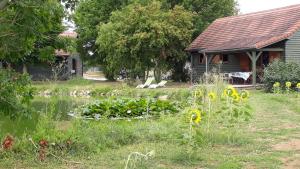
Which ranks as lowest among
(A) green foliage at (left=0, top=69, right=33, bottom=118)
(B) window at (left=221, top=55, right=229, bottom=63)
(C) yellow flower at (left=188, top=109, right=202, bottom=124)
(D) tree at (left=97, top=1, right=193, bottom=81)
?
(C) yellow flower at (left=188, top=109, right=202, bottom=124)

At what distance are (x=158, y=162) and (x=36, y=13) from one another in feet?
8.71

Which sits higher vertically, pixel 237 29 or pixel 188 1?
pixel 188 1

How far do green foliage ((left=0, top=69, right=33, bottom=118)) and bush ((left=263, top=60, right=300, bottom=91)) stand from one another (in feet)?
56.1

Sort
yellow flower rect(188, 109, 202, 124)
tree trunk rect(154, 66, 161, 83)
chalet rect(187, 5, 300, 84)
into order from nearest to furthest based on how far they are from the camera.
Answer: yellow flower rect(188, 109, 202, 124) → chalet rect(187, 5, 300, 84) → tree trunk rect(154, 66, 161, 83)

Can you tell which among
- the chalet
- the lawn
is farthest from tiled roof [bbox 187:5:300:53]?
the lawn

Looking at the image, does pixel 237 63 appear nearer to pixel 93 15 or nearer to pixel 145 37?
pixel 145 37

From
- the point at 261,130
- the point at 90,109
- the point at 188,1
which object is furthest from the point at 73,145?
the point at 188,1

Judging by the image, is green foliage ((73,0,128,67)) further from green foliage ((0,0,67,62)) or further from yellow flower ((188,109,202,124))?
green foliage ((0,0,67,62))

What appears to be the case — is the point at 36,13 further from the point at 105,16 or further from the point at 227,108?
the point at 105,16

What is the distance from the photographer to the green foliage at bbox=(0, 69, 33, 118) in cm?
517

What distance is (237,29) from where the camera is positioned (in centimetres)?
2941

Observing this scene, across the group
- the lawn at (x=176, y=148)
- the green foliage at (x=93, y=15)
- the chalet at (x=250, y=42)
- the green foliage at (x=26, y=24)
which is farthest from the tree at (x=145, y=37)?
the green foliage at (x=26, y=24)

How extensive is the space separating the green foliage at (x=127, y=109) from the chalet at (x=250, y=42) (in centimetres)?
1205

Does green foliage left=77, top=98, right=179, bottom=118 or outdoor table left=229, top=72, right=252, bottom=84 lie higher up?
outdoor table left=229, top=72, right=252, bottom=84
